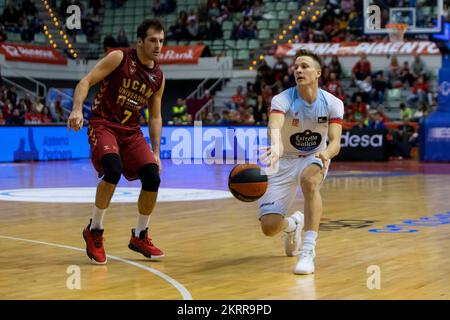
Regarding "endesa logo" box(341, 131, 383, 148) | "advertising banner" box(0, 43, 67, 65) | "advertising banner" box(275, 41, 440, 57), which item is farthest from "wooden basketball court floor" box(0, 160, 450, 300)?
"advertising banner" box(0, 43, 67, 65)

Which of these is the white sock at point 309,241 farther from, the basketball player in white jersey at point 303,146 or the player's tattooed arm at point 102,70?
the player's tattooed arm at point 102,70

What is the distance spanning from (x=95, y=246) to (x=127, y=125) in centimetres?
107

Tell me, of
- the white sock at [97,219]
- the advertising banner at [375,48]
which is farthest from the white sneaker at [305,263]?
the advertising banner at [375,48]

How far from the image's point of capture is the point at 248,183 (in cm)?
765

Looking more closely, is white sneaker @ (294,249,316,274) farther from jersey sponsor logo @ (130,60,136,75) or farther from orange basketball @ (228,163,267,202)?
jersey sponsor logo @ (130,60,136,75)

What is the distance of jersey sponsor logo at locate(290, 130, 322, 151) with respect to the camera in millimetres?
7762

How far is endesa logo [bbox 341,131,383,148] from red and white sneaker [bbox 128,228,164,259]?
52.1 ft

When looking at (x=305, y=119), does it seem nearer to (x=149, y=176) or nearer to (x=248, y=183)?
(x=248, y=183)

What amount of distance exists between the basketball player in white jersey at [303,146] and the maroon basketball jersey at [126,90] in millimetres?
1162

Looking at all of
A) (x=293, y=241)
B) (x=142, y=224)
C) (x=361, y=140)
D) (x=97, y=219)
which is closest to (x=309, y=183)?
(x=293, y=241)

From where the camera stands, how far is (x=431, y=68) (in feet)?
86.0

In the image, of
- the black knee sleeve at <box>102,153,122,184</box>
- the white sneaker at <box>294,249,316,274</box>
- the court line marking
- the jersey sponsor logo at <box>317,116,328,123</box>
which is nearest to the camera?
the court line marking

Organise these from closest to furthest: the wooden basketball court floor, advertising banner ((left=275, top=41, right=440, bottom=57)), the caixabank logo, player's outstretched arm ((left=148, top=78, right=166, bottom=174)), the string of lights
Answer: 1. the wooden basketball court floor
2. player's outstretched arm ((left=148, top=78, right=166, bottom=174))
3. the caixabank logo
4. advertising banner ((left=275, top=41, right=440, bottom=57))
5. the string of lights

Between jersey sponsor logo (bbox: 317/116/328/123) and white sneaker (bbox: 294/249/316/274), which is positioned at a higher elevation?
jersey sponsor logo (bbox: 317/116/328/123)
